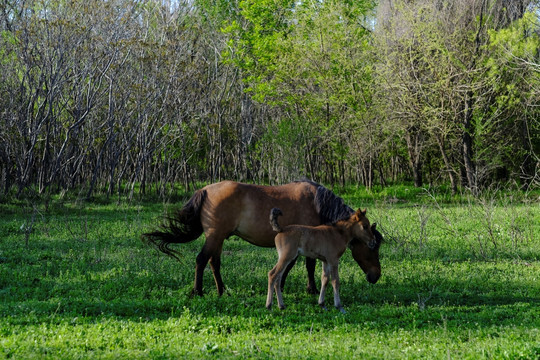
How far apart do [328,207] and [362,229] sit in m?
0.75

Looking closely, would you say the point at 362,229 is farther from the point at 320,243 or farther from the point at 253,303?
the point at 253,303

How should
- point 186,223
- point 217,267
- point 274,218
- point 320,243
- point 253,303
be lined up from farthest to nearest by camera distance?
1. point 186,223
2. point 217,267
3. point 253,303
4. point 320,243
5. point 274,218

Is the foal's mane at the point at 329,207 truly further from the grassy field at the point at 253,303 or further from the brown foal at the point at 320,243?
the grassy field at the point at 253,303

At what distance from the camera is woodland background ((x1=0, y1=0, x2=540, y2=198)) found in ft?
63.2

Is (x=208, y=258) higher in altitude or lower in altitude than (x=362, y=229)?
lower

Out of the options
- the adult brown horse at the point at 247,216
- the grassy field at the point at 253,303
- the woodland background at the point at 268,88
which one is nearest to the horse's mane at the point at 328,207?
the adult brown horse at the point at 247,216

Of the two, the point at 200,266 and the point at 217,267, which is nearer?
the point at 200,266

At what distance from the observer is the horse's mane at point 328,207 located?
8.07 meters

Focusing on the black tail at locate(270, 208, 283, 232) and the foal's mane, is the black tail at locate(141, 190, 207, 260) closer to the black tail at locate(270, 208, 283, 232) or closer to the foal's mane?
the black tail at locate(270, 208, 283, 232)

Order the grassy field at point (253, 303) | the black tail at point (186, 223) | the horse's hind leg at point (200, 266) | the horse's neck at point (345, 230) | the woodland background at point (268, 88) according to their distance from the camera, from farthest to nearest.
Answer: the woodland background at point (268, 88) < the black tail at point (186, 223) < the horse's hind leg at point (200, 266) < the horse's neck at point (345, 230) < the grassy field at point (253, 303)

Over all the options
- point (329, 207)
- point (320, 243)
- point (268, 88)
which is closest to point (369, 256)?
point (329, 207)

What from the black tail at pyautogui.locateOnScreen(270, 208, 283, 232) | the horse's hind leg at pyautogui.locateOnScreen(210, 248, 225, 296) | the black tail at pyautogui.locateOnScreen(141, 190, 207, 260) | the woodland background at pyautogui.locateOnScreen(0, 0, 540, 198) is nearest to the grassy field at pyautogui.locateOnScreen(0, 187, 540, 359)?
the horse's hind leg at pyautogui.locateOnScreen(210, 248, 225, 296)

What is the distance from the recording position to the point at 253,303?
24.6 feet

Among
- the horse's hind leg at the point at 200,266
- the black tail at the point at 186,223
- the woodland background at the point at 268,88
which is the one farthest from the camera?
the woodland background at the point at 268,88
